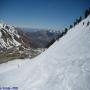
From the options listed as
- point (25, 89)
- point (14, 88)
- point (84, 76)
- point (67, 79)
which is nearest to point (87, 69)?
point (84, 76)

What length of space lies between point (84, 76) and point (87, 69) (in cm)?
157

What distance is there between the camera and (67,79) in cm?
2591

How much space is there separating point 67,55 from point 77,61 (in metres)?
5.69

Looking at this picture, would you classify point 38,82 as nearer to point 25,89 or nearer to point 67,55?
point 25,89

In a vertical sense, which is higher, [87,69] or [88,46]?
[88,46]

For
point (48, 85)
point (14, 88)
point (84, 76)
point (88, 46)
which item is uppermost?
point (88, 46)

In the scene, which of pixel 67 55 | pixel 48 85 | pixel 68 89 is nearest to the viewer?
pixel 68 89

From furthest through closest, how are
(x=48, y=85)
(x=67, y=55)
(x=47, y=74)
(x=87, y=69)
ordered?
(x=67, y=55) → (x=47, y=74) → (x=48, y=85) → (x=87, y=69)

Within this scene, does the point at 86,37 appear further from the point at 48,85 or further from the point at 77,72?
the point at 48,85

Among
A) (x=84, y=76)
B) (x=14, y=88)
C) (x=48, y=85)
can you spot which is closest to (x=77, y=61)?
(x=84, y=76)

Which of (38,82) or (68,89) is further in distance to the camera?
(38,82)

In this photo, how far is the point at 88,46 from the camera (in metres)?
32.5

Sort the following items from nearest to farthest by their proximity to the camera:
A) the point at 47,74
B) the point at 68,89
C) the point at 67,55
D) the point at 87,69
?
the point at 68,89 → the point at 87,69 → the point at 47,74 → the point at 67,55

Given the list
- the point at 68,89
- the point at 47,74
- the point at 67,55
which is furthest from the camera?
the point at 67,55
